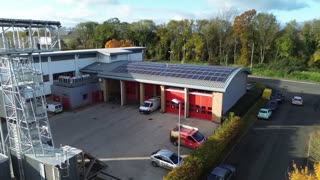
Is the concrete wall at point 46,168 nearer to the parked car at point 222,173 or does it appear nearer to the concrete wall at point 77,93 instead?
the parked car at point 222,173

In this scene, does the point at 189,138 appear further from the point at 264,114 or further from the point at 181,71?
the point at 264,114

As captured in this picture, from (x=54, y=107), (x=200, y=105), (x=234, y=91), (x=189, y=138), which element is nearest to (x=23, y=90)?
(x=189, y=138)

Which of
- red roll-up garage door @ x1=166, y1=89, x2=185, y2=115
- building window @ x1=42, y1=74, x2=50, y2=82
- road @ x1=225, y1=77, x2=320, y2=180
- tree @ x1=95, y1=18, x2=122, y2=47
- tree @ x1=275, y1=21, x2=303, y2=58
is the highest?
tree @ x1=95, y1=18, x2=122, y2=47

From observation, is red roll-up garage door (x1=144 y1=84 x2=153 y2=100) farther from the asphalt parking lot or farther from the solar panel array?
the solar panel array

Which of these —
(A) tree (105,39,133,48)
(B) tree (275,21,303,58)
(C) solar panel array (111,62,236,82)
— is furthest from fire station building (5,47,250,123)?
(B) tree (275,21,303,58)

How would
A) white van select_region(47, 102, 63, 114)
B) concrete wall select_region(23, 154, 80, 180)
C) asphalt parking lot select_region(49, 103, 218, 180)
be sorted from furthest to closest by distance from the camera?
white van select_region(47, 102, 63, 114)
asphalt parking lot select_region(49, 103, 218, 180)
concrete wall select_region(23, 154, 80, 180)
